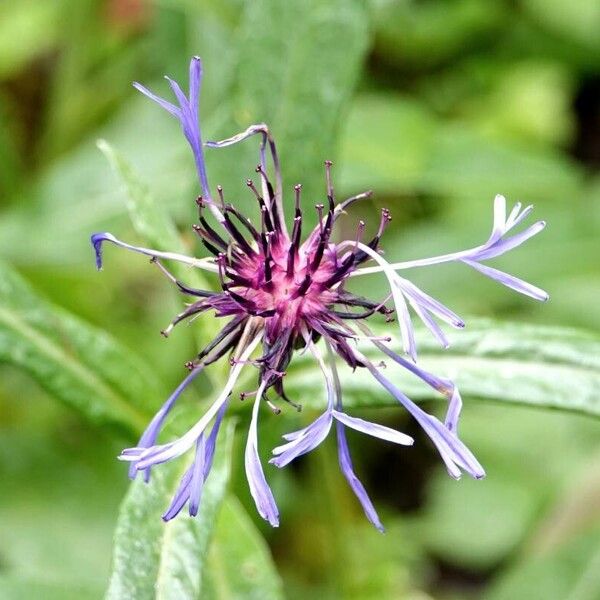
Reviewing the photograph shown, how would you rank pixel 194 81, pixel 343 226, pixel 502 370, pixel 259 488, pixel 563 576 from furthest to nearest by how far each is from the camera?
pixel 343 226 < pixel 563 576 < pixel 502 370 < pixel 194 81 < pixel 259 488

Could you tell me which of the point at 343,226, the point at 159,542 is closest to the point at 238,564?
the point at 159,542

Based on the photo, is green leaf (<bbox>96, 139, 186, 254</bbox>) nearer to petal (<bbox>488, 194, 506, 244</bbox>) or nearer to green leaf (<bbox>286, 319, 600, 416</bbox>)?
green leaf (<bbox>286, 319, 600, 416</bbox>)

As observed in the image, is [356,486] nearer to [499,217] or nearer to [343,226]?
[499,217]

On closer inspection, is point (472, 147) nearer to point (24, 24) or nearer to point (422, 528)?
point (422, 528)

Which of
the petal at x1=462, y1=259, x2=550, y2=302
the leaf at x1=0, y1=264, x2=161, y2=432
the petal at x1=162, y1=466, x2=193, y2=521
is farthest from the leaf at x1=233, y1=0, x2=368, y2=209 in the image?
the petal at x1=162, y1=466, x2=193, y2=521

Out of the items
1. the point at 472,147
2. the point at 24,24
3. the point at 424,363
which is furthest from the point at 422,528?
the point at 24,24

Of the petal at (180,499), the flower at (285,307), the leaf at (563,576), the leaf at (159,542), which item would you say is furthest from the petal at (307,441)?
the leaf at (563,576)
